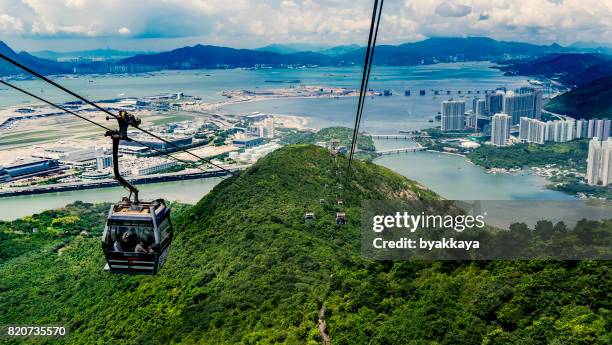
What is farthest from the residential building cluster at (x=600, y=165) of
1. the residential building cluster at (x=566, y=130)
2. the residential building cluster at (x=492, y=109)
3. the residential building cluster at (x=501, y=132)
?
the residential building cluster at (x=492, y=109)

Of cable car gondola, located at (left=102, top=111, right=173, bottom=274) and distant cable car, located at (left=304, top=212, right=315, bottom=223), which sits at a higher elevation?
cable car gondola, located at (left=102, top=111, right=173, bottom=274)

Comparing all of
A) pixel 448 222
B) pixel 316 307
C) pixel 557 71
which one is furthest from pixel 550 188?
pixel 557 71

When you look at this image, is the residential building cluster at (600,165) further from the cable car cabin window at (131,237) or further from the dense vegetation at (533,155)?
the cable car cabin window at (131,237)

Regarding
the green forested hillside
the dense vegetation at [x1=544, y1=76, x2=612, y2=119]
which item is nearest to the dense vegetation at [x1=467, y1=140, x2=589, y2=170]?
the dense vegetation at [x1=544, y1=76, x2=612, y2=119]

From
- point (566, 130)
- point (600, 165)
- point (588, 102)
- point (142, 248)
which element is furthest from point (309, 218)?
point (588, 102)

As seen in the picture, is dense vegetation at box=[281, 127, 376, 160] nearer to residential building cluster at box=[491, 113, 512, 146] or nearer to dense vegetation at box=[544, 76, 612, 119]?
residential building cluster at box=[491, 113, 512, 146]

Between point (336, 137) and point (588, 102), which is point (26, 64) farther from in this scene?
point (588, 102)
